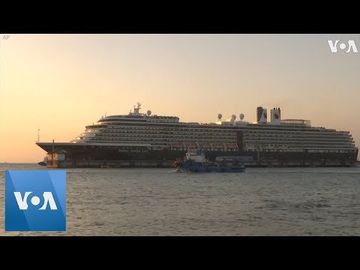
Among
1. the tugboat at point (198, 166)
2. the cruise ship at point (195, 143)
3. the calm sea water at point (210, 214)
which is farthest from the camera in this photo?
the cruise ship at point (195, 143)

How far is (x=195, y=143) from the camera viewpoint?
45.8 meters

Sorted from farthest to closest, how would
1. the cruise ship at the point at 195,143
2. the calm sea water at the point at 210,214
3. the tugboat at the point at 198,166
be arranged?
the cruise ship at the point at 195,143 → the tugboat at the point at 198,166 → the calm sea water at the point at 210,214

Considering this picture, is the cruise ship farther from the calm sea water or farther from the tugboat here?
the calm sea water

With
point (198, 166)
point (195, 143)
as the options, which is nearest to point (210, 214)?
point (198, 166)

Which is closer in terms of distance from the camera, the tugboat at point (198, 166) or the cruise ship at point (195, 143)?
the tugboat at point (198, 166)

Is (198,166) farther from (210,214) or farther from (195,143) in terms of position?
(210,214)

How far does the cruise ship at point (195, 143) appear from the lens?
42.3 m

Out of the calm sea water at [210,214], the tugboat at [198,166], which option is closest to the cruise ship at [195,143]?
the tugboat at [198,166]

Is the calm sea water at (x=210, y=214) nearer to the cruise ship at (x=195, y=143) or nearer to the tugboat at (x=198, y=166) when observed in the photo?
the tugboat at (x=198, y=166)

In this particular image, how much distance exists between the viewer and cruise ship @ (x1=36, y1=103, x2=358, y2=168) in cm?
4231

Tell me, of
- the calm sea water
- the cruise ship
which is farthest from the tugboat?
the calm sea water
